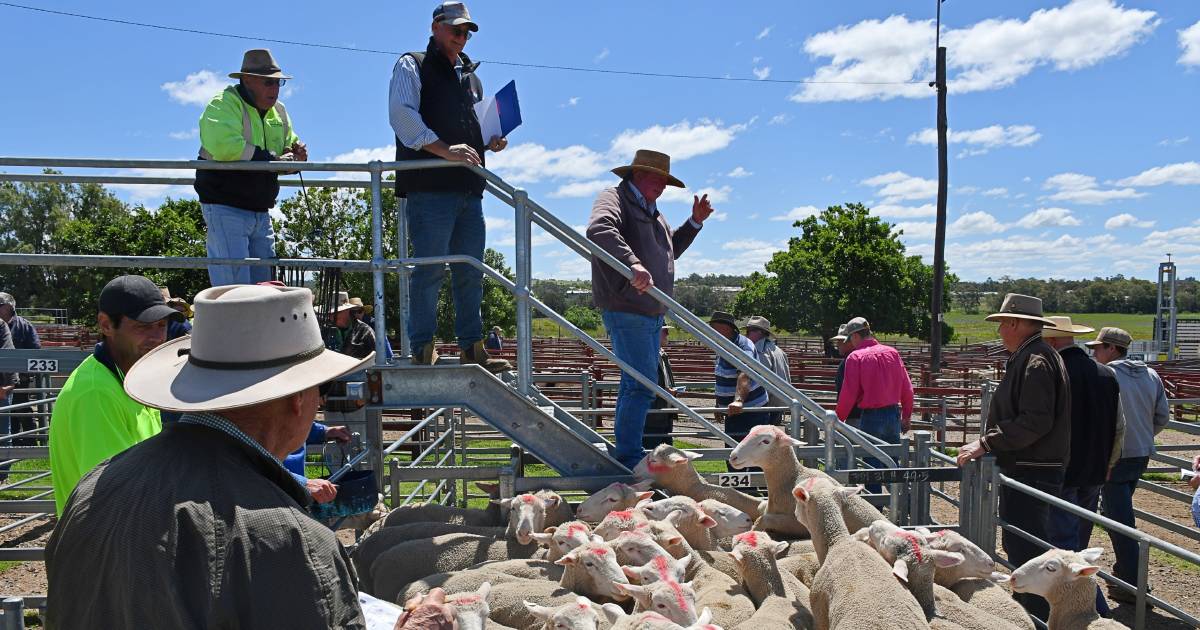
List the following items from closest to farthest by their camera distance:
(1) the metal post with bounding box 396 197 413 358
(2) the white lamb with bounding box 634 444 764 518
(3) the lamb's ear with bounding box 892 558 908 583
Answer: (3) the lamb's ear with bounding box 892 558 908 583 → (1) the metal post with bounding box 396 197 413 358 → (2) the white lamb with bounding box 634 444 764 518

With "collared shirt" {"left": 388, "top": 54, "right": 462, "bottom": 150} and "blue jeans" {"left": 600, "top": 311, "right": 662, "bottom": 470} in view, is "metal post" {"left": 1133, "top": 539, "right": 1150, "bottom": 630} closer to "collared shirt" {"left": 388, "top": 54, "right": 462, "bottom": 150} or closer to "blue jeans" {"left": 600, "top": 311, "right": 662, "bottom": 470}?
"blue jeans" {"left": 600, "top": 311, "right": 662, "bottom": 470}

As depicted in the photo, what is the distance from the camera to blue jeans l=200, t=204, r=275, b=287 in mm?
4891

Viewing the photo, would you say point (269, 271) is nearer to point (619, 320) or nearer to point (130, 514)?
point (619, 320)

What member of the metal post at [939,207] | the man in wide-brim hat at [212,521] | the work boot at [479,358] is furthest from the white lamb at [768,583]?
the metal post at [939,207]

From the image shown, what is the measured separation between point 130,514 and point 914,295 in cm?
3495

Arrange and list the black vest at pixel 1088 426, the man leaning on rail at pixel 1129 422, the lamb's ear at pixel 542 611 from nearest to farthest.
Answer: the lamb's ear at pixel 542 611 → the black vest at pixel 1088 426 → the man leaning on rail at pixel 1129 422

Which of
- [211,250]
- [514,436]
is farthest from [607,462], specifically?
[211,250]

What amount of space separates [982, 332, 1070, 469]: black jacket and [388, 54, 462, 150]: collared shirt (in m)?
3.80

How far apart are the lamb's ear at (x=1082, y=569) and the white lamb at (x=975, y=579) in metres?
0.29

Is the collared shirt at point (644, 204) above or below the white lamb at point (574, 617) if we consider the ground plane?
above

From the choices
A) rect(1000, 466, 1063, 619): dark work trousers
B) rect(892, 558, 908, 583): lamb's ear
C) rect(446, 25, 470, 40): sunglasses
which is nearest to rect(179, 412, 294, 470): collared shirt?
rect(892, 558, 908, 583): lamb's ear

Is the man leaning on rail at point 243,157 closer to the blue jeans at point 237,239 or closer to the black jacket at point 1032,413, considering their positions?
the blue jeans at point 237,239

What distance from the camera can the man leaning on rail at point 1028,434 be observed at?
15.2 ft

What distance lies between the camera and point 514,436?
183 inches
